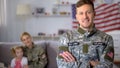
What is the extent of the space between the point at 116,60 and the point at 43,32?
7.06ft

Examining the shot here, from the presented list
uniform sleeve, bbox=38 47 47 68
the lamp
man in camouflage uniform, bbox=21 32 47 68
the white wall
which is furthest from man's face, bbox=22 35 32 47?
the white wall

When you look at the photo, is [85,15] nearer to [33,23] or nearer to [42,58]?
[42,58]

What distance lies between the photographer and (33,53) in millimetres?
3639

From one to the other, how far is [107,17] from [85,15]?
4257 mm

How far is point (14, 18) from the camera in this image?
5.94 meters

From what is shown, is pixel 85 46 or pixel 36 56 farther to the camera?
pixel 36 56

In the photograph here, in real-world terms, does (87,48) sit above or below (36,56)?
above

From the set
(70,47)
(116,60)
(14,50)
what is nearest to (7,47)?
(14,50)

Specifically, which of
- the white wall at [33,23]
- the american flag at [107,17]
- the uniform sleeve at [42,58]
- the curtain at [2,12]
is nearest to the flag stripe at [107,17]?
the american flag at [107,17]

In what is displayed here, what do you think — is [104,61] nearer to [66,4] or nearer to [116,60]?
[116,60]

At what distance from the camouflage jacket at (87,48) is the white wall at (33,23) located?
170 inches

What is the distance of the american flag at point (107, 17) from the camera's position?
5.55m

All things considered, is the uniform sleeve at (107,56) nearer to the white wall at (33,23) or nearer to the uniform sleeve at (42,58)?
the uniform sleeve at (42,58)

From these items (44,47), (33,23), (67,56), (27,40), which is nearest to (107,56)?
(67,56)
